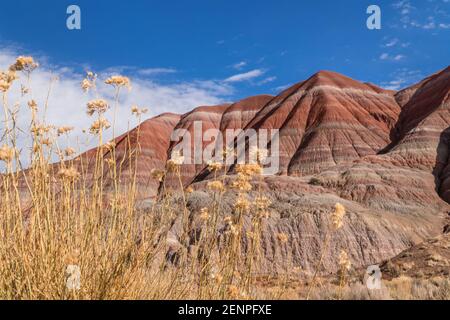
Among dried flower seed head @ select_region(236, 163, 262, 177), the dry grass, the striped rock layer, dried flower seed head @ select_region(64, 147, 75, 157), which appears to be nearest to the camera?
the dry grass

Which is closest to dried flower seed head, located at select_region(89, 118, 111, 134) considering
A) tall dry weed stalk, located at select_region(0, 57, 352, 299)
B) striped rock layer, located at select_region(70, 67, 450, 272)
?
tall dry weed stalk, located at select_region(0, 57, 352, 299)

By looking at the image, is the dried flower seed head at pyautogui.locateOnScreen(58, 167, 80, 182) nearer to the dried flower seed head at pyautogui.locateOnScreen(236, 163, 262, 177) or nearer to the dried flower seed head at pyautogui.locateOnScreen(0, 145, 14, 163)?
the dried flower seed head at pyautogui.locateOnScreen(0, 145, 14, 163)

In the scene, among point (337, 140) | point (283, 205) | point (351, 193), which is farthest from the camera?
point (337, 140)

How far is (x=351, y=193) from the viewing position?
130ft

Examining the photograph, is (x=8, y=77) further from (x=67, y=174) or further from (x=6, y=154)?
(x=67, y=174)

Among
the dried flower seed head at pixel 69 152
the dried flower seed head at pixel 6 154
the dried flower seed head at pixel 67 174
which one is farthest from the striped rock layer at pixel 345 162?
the dried flower seed head at pixel 6 154

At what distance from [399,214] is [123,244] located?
3659 cm

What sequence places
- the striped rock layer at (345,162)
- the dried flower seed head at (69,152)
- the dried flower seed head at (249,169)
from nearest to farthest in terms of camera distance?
the dried flower seed head at (249,169) < the dried flower seed head at (69,152) < the striped rock layer at (345,162)

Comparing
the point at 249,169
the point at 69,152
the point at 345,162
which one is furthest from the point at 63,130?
→ the point at 345,162

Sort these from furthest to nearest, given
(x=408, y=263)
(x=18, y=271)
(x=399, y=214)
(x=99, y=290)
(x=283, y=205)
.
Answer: (x=399, y=214) < (x=283, y=205) < (x=408, y=263) < (x=18, y=271) < (x=99, y=290)

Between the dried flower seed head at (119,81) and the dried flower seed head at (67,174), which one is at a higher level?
the dried flower seed head at (119,81)

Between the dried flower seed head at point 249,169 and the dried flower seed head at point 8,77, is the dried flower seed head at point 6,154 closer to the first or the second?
the dried flower seed head at point 8,77
